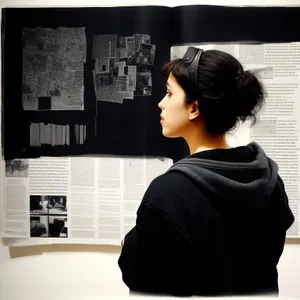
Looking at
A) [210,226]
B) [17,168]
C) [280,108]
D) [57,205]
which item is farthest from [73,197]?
[280,108]

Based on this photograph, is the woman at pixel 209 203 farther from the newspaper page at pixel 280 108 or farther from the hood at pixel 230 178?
the newspaper page at pixel 280 108

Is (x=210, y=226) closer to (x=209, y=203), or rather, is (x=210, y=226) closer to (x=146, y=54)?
(x=209, y=203)

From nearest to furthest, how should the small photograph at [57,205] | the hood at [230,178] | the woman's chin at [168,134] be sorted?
1. the hood at [230,178]
2. the woman's chin at [168,134]
3. the small photograph at [57,205]

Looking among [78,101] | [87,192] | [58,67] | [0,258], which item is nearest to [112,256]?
[87,192]

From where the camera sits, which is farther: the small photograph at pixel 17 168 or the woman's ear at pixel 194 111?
the small photograph at pixel 17 168

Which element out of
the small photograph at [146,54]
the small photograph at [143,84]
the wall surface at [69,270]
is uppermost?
the small photograph at [146,54]

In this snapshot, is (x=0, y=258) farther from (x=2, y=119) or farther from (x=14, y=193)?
(x=2, y=119)

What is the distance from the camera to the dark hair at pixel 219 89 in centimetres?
82

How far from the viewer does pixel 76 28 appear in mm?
1068

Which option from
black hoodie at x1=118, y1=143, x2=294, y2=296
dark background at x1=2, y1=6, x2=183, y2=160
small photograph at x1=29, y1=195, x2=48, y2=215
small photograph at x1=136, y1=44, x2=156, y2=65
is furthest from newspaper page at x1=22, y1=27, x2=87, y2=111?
black hoodie at x1=118, y1=143, x2=294, y2=296

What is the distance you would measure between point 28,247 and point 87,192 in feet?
0.82

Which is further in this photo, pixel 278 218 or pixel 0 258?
pixel 0 258

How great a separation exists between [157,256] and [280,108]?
533 millimetres

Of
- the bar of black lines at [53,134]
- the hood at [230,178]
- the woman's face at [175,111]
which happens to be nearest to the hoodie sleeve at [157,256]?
the hood at [230,178]
